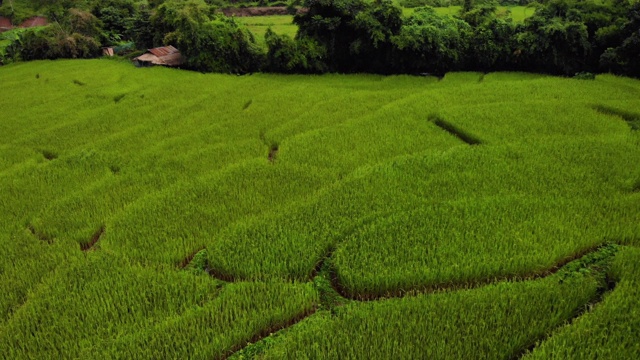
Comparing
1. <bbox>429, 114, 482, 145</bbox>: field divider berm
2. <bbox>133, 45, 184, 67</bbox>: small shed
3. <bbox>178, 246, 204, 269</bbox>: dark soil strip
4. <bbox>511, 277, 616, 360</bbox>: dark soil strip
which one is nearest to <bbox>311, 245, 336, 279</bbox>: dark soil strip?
<bbox>178, 246, 204, 269</bbox>: dark soil strip

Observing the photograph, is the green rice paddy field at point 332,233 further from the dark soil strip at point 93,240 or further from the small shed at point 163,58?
the small shed at point 163,58

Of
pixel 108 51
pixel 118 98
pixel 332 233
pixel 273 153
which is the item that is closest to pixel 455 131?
pixel 273 153

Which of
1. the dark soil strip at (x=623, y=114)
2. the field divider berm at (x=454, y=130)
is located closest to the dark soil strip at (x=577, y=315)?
the field divider berm at (x=454, y=130)

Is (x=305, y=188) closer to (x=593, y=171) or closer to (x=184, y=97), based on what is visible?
(x=593, y=171)

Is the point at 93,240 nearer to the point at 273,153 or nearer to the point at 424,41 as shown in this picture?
the point at 273,153

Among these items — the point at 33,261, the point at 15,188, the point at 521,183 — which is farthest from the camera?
the point at 15,188

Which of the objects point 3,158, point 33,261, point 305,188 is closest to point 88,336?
point 33,261
